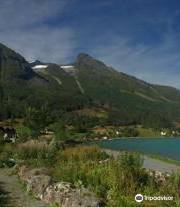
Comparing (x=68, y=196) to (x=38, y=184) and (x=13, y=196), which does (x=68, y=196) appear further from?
(x=13, y=196)

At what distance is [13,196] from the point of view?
18.3m

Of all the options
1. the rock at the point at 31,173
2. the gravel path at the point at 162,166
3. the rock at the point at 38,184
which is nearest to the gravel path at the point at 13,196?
the rock at the point at 38,184

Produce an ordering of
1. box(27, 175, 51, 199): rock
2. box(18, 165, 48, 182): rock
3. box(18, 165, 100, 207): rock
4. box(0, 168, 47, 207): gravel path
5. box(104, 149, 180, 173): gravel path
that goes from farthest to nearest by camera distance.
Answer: box(104, 149, 180, 173): gravel path → box(18, 165, 48, 182): rock → box(27, 175, 51, 199): rock → box(0, 168, 47, 207): gravel path → box(18, 165, 100, 207): rock

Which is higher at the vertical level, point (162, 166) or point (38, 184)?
point (38, 184)

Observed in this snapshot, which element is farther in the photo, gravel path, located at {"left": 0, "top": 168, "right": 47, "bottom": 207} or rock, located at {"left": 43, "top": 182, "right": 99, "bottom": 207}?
gravel path, located at {"left": 0, "top": 168, "right": 47, "bottom": 207}

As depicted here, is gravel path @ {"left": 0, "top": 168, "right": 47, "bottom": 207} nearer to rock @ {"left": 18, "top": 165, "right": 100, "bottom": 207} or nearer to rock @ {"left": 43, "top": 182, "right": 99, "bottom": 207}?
rock @ {"left": 18, "top": 165, "right": 100, "bottom": 207}

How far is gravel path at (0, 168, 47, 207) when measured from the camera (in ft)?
54.2

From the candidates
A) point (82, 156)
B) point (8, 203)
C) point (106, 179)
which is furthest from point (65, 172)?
point (82, 156)

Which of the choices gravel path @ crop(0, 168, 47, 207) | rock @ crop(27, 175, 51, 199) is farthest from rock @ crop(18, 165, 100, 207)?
gravel path @ crop(0, 168, 47, 207)

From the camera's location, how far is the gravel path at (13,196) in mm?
16531

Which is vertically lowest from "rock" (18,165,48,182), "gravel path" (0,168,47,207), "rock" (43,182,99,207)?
"gravel path" (0,168,47,207)

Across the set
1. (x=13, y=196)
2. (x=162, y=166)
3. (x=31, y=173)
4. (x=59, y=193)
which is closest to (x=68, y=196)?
(x=59, y=193)

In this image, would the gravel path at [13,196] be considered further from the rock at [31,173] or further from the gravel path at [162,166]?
the gravel path at [162,166]

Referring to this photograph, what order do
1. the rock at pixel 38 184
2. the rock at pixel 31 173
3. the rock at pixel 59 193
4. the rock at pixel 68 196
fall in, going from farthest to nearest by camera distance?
1. the rock at pixel 31 173
2. the rock at pixel 38 184
3. the rock at pixel 59 193
4. the rock at pixel 68 196
